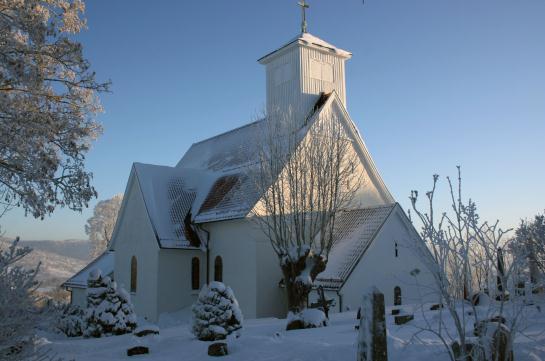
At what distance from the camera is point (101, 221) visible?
50.2 m

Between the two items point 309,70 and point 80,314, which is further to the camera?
point 309,70

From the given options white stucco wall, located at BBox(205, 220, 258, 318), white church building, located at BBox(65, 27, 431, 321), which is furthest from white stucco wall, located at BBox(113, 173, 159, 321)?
white stucco wall, located at BBox(205, 220, 258, 318)

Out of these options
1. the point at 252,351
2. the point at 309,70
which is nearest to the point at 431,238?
the point at 252,351

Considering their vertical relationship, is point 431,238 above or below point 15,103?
below

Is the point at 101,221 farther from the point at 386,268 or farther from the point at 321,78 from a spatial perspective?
the point at 386,268

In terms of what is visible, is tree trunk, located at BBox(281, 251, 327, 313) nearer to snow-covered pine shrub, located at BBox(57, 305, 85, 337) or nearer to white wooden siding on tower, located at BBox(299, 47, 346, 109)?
snow-covered pine shrub, located at BBox(57, 305, 85, 337)

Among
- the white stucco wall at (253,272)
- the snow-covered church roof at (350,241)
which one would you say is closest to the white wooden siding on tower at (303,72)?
the snow-covered church roof at (350,241)

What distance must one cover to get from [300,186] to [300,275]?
334cm

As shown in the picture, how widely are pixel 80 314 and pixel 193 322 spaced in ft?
26.2

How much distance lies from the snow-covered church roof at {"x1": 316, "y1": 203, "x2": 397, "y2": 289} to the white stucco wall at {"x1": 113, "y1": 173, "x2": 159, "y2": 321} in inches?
322

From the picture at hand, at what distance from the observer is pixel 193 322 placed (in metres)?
12.6

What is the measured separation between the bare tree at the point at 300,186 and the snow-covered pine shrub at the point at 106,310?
18.0 feet

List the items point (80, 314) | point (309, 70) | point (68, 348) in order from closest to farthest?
point (68, 348) → point (80, 314) → point (309, 70)

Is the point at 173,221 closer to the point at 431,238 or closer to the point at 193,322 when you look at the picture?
the point at 193,322
